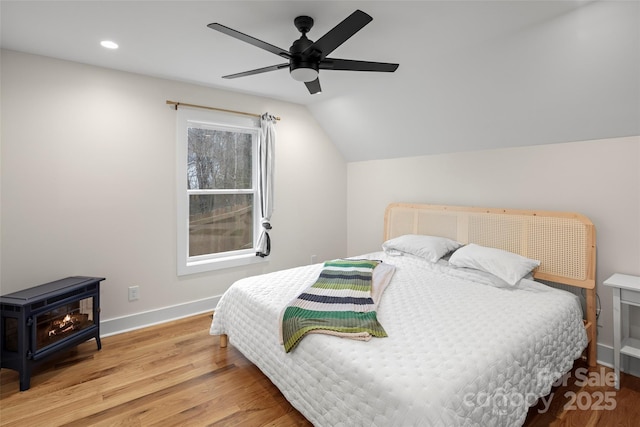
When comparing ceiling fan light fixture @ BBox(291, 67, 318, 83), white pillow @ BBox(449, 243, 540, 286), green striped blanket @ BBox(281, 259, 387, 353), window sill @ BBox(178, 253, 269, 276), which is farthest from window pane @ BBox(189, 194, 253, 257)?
white pillow @ BBox(449, 243, 540, 286)

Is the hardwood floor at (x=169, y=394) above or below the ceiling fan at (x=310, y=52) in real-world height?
below

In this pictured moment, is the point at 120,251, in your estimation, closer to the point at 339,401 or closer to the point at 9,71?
the point at 9,71

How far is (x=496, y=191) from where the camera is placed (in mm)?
3096

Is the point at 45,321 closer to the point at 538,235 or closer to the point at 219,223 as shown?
the point at 219,223

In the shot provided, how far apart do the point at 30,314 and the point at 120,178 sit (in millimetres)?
1267

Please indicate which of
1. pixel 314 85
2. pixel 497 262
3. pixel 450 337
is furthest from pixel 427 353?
pixel 314 85

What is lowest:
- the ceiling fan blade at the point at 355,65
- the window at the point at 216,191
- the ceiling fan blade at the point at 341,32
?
the window at the point at 216,191

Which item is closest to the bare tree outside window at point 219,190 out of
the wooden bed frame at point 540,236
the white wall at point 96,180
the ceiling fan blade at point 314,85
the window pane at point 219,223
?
the window pane at point 219,223

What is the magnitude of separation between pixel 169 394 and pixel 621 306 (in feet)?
10.1

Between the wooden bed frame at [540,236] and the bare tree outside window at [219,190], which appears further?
the bare tree outside window at [219,190]

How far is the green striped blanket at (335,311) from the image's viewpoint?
5.86 feet

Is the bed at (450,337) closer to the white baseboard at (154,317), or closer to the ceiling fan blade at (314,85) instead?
the white baseboard at (154,317)

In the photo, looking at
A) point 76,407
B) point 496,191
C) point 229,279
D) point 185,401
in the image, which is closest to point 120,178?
point 229,279

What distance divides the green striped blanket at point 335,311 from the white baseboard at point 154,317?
5.03 ft
